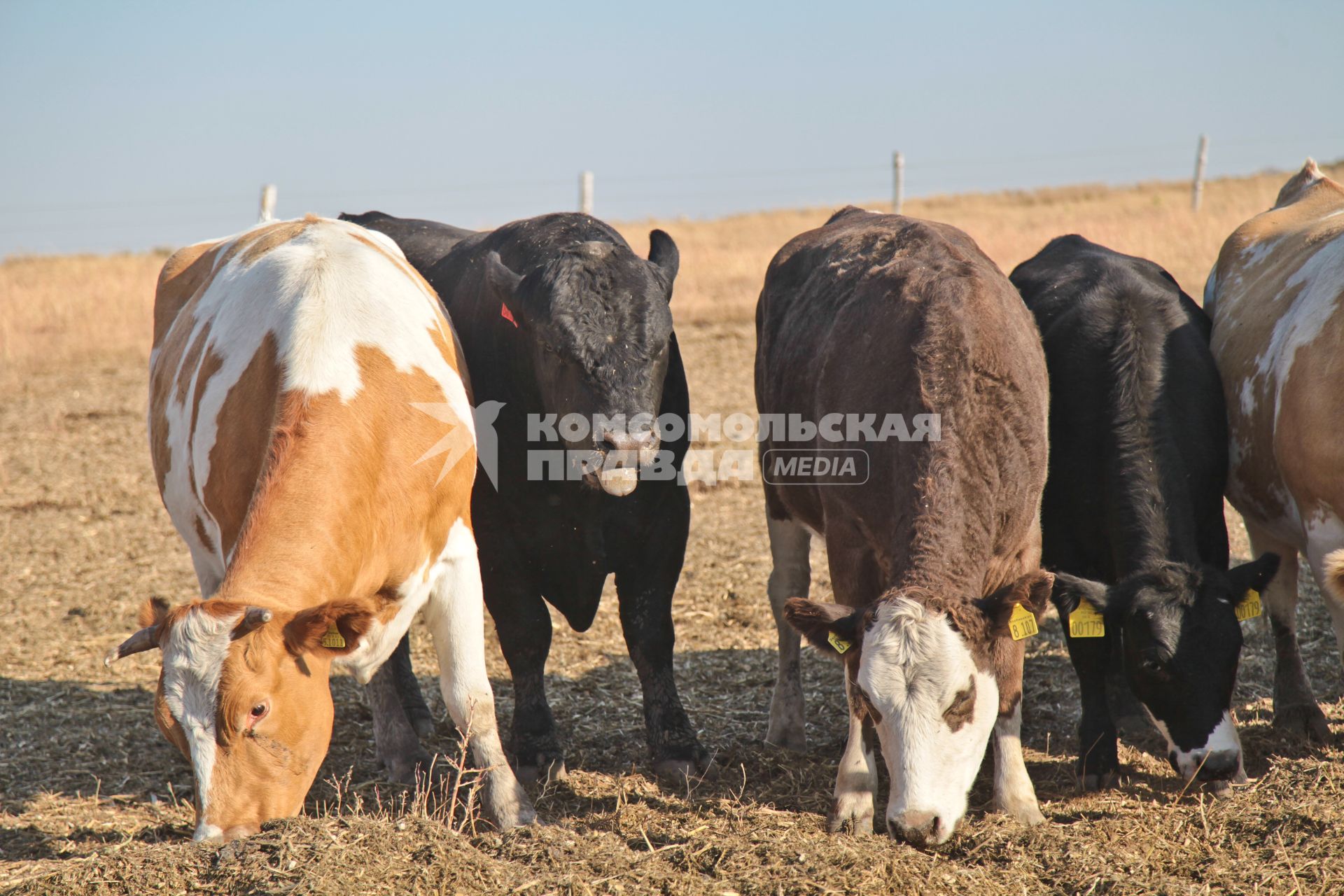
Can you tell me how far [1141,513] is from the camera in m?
4.51

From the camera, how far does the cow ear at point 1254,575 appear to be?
429 cm

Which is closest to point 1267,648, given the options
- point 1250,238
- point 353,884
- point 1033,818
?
point 1250,238

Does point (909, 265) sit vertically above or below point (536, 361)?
above

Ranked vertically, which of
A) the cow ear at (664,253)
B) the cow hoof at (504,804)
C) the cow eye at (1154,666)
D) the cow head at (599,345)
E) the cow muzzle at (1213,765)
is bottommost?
the cow hoof at (504,804)

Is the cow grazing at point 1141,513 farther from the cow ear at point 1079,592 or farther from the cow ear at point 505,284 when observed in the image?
the cow ear at point 505,284

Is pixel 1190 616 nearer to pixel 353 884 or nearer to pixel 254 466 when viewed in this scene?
pixel 353 884

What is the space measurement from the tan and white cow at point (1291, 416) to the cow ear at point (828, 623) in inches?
68.3

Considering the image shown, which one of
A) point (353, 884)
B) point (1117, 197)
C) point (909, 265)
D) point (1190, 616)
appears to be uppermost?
point (1117, 197)

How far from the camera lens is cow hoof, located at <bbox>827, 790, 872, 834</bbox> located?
159 inches

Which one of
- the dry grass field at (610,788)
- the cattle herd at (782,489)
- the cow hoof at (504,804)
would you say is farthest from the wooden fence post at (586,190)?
the cow hoof at (504,804)

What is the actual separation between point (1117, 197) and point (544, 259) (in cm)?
2993

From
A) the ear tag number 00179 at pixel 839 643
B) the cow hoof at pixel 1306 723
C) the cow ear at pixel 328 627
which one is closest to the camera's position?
the cow ear at pixel 328 627

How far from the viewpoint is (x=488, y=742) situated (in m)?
4.37
